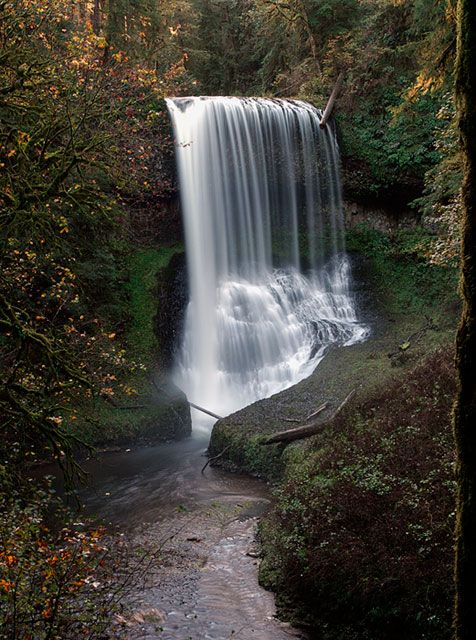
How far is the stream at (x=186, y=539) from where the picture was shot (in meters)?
6.59

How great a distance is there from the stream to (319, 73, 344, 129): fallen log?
14.2 m

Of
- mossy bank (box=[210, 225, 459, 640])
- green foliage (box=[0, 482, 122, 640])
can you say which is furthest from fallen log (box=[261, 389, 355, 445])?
green foliage (box=[0, 482, 122, 640])

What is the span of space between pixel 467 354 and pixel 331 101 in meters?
22.2

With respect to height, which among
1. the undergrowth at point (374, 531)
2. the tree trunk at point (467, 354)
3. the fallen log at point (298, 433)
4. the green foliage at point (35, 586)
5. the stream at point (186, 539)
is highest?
the tree trunk at point (467, 354)

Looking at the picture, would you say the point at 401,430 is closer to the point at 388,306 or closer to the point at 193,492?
the point at 193,492

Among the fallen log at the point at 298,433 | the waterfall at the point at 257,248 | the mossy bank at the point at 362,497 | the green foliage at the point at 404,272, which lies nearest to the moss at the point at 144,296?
the waterfall at the point at 257,248

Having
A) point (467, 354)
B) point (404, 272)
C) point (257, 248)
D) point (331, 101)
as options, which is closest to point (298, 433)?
point (467, 354)

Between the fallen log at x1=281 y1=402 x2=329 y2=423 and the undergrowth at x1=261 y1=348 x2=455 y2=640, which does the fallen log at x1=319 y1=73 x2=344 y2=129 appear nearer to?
the fallen log at x1=281 y1=402 x2=329 y2=423

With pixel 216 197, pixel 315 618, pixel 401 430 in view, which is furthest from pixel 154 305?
pixel 315 618

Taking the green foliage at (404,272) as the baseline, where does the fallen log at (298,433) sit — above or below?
below

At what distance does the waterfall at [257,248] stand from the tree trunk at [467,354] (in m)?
14.6

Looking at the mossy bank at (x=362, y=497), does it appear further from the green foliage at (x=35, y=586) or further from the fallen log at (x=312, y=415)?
the green foliage at (x=35, y=586)

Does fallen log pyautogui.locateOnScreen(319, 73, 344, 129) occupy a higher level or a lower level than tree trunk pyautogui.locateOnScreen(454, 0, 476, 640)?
higher

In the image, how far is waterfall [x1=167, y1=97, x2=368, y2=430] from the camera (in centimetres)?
1853
